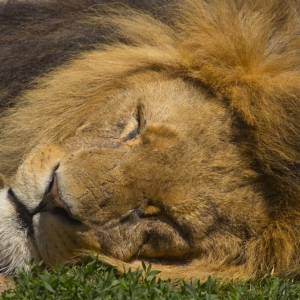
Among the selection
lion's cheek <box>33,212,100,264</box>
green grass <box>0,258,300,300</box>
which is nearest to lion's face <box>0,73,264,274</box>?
lion's cheek <box>33,212,100,264</box>

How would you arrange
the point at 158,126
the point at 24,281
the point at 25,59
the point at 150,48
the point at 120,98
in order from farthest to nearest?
the point at 25,59 < the point at 150,48 < the point at 120,98 < the point at 158,126 < the point at 24,281

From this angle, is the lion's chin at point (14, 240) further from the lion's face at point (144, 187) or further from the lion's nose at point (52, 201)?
the lion's nose at point (52, 201)

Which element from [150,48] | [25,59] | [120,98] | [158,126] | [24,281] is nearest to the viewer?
[24,281]

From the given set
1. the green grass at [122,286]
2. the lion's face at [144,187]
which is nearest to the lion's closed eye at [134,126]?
the lion's face at [144,187]

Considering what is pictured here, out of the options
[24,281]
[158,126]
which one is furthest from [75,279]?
[158,126]

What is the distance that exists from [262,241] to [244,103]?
68 cm

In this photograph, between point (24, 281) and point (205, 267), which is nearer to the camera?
point (24, 281)

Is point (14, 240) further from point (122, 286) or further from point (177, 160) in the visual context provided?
point (177, 160)

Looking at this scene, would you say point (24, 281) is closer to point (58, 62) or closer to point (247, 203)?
point (247, 203)

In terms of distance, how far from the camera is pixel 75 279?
328 cm

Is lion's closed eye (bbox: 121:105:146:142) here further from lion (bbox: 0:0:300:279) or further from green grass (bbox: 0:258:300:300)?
green grass (bbox: 0:258:300:300)

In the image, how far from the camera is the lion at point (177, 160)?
3367mm

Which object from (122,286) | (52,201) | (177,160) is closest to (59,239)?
(52,201)

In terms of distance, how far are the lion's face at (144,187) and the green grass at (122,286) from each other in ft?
0.37
